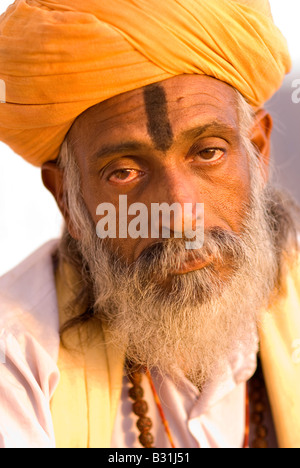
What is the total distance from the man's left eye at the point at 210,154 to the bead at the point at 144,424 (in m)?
0.90

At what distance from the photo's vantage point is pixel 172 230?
5.75ft

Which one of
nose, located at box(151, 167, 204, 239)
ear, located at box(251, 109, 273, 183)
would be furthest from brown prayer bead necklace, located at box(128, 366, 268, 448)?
ear, located at box(251, 109, 273, 183)

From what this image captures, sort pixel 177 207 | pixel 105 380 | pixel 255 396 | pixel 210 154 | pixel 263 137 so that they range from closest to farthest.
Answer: pixel 177 207, pixel 210 154, pixel 105 380, pixel 255 396, pixel 263 137

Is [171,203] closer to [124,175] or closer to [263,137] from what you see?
[124,175]

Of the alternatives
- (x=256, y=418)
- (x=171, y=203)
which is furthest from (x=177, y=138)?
(x=256, y=418)

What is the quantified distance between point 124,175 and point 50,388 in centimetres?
72

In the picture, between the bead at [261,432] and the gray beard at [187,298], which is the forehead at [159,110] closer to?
the gray beard at [187,298]

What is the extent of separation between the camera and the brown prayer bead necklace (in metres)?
2.03

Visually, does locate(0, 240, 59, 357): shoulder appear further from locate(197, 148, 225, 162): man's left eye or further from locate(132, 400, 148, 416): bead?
locate(197, 148, 225, 162): man's left eye

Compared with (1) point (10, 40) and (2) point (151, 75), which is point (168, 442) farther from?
(1) point (10, 40)

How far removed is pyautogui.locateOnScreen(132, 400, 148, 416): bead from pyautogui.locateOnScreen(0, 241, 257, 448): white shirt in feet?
0.11

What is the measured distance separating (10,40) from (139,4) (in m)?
0.42

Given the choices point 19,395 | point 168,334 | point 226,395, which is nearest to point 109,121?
point 168,334

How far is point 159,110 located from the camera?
1.82 meters
